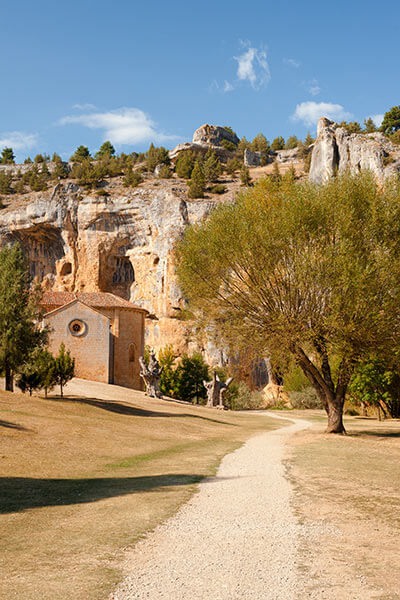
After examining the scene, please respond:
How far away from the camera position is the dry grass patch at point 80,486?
5555 millimetres

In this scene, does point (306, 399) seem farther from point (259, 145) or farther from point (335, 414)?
point (259, 145)

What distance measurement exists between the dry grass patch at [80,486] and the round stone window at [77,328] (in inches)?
966

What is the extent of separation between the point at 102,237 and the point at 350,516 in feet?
238

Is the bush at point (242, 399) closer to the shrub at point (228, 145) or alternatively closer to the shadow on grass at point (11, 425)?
the shadow on grass at point (11, 425)

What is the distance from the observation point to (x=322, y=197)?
22969mm

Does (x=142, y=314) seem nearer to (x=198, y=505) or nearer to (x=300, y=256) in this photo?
(x=300, y=256)

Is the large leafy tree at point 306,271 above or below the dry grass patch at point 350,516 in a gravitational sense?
above

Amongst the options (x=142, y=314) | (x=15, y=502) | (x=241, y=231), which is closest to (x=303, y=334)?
(x=241, y=231)

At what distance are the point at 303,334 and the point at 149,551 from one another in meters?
17.0

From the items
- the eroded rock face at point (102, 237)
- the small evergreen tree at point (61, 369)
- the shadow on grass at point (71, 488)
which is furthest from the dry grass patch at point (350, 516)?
the eroded rock face at point (102, 237)

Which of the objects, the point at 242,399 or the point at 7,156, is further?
the point at 7,156

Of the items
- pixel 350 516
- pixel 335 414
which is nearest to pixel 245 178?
pixel 335 414

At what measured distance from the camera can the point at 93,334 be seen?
52.0 metres

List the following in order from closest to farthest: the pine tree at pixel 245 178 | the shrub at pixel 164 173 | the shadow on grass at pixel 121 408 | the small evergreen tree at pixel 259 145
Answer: the shadow on grass at pixel 121 408 < the pine tree at pixel 245 178 < the shrub at pixel 164 173 < the small evergreen tree at pixel 259 145
